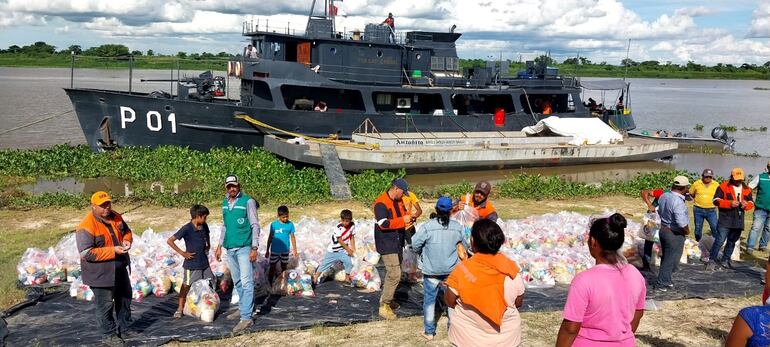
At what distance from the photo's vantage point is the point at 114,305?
604 cm

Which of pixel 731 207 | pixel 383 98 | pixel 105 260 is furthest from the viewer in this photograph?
pixel 383 98

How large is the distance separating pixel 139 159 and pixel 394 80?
28.4 feet

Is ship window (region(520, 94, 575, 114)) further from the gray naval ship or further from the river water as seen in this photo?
the river water

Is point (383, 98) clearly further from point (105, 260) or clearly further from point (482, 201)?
point (105, 260)

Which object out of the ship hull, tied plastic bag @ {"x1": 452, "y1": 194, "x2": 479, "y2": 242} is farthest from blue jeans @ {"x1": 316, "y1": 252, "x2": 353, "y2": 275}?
the ship hull

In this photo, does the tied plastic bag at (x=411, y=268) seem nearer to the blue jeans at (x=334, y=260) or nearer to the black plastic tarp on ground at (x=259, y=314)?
the black plastic tarp on ground at (x=259, y=314)

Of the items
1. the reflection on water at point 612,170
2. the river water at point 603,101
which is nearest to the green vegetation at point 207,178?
the reflection on water at point 612,170

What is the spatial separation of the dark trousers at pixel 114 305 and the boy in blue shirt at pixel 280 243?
174cm

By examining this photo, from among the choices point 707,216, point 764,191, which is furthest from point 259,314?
point 764,191

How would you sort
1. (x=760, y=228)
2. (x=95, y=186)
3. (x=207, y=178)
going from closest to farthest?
1. (x=760, y=228)
2. (x=207, y=178)
3. (x=95, y=186)

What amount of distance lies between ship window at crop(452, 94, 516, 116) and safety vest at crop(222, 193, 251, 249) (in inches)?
638

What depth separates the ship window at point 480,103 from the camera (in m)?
21.8

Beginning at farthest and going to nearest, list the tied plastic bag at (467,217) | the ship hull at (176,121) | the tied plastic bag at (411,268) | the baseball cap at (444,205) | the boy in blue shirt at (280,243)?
the ship hull at (176,121)
the tied plastic bag at (411,268)
the boy in blue shirt at (280,243)
the tied plastic bag at (467,217)
the baseball cap at (444,205)

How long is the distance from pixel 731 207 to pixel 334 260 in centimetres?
568
